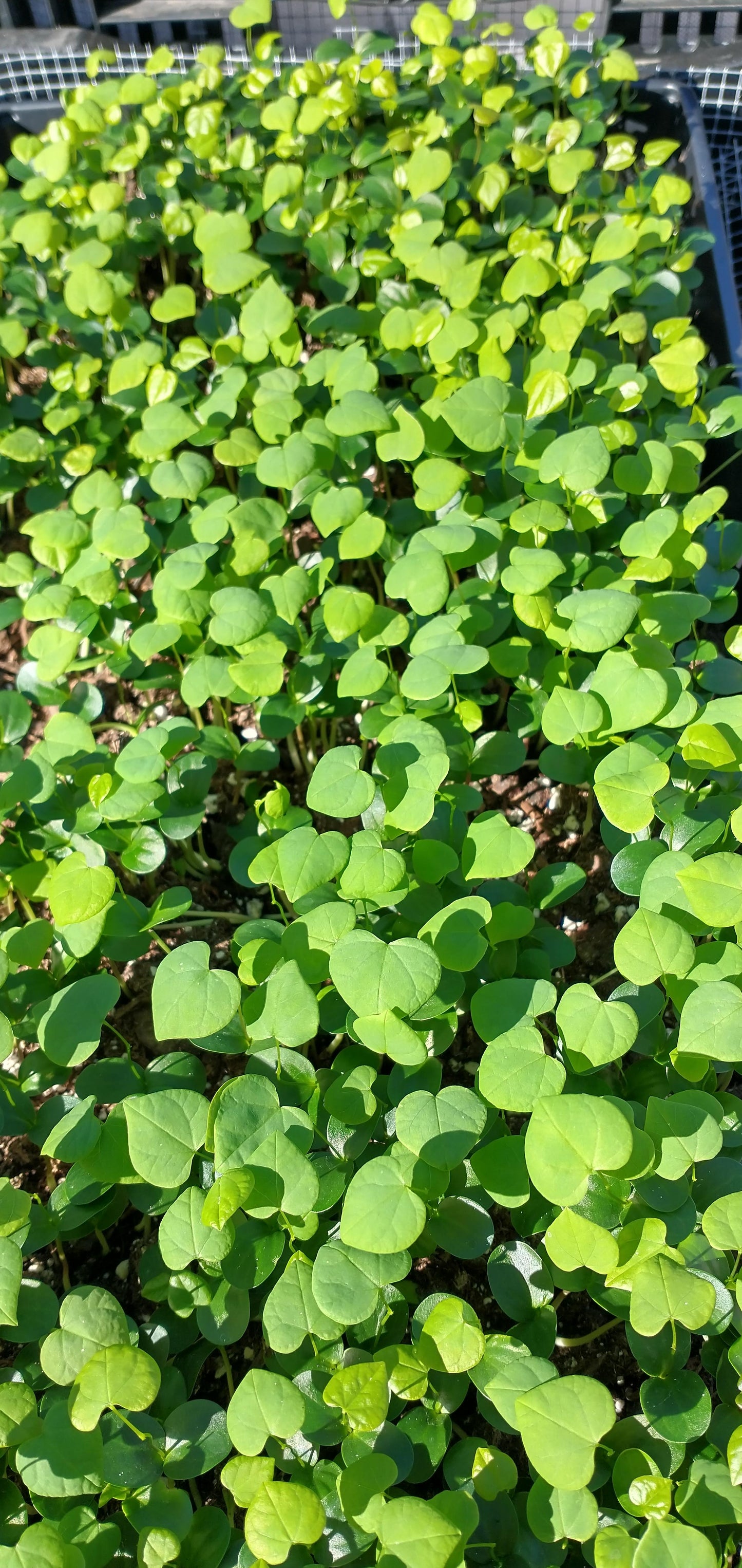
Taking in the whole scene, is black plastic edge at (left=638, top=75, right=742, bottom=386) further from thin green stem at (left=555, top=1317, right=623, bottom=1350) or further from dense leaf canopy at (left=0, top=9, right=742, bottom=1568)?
thin green stem at (left=555, top=1317, right=623, bottom=1350)

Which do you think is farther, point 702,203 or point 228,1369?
point 702,203

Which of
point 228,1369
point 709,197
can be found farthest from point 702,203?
point 228,1369

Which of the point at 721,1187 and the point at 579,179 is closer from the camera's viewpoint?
the point at 721,1187

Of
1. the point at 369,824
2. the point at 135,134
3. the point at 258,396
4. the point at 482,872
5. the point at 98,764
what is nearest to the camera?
the point at 482,872

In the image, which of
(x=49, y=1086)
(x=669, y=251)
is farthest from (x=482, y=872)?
(x=669, y=251)

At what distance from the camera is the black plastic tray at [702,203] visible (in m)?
1.74

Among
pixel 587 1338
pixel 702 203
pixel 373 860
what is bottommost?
pixel 587 1338

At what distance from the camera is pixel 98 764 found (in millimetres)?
1318

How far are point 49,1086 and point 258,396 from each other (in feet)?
3.39

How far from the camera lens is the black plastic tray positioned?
1737 mm

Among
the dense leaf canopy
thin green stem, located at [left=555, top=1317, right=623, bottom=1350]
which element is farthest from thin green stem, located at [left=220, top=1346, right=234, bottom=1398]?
thin green stem, located at [left=555, top=1317, right=623, bottom=1350]

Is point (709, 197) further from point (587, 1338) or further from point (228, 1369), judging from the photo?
point (228, 1369)

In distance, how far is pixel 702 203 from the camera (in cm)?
191

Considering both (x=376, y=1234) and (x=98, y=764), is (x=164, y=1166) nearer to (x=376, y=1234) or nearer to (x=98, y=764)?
(x=376, y=1234)
